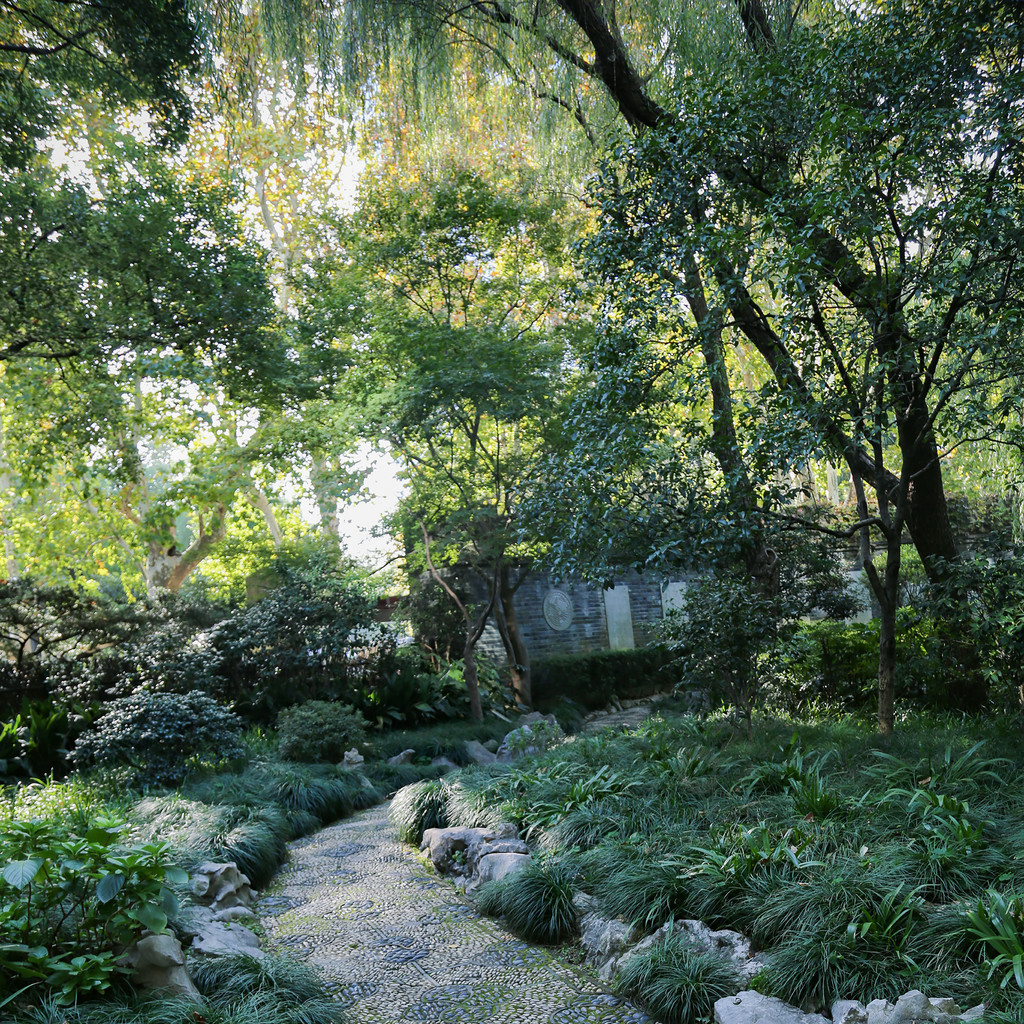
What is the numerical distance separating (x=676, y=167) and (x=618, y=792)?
385 centimetres

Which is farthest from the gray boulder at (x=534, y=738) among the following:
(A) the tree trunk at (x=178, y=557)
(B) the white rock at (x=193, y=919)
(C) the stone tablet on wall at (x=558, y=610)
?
(A) the tree trunk at (x=178, y=557)

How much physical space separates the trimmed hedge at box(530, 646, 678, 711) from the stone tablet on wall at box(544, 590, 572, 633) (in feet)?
3.03

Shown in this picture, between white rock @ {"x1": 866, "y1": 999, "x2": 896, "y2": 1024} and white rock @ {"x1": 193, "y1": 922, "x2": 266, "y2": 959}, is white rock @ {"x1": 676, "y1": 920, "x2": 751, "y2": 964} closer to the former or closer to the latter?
white rock @ {"x1": 866, "y1": 999, "x2": 896, "y2": 1024}

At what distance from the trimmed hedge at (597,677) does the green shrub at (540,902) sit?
26.7 feet

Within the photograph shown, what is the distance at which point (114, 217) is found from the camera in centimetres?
743

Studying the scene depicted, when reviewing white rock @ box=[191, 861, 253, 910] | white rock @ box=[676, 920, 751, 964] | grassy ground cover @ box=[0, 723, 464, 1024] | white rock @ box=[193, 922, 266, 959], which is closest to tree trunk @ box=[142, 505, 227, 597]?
white rock @ box=[191, 861, 253, 910]

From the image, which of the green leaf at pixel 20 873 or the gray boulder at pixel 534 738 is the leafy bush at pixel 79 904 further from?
the gray boulder at pixel 534 738

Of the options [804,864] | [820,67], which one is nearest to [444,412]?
[820,67]

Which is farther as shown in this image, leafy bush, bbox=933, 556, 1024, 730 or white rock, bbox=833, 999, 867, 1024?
leafy bush, bbox=933, 556, 1024, 730

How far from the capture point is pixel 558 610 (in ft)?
46.5

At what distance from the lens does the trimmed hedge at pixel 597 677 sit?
491 inches

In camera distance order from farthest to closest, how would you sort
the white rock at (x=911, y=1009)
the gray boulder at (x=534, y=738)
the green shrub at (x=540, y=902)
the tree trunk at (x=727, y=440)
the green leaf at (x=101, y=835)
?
the gray boulder at (x=534, y=738) → the tree trunk at (x=727, y=440) → the green shrub at (x=540, y=902) → the green leaf at (x=101, y=835) → the white rock at (x=911, y=1009)

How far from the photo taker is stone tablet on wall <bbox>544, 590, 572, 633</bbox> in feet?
46.0

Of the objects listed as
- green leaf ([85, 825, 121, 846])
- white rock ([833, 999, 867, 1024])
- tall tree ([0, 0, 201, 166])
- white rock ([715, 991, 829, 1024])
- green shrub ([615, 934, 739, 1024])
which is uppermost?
tall tree ([0, 0, 201, 166])
